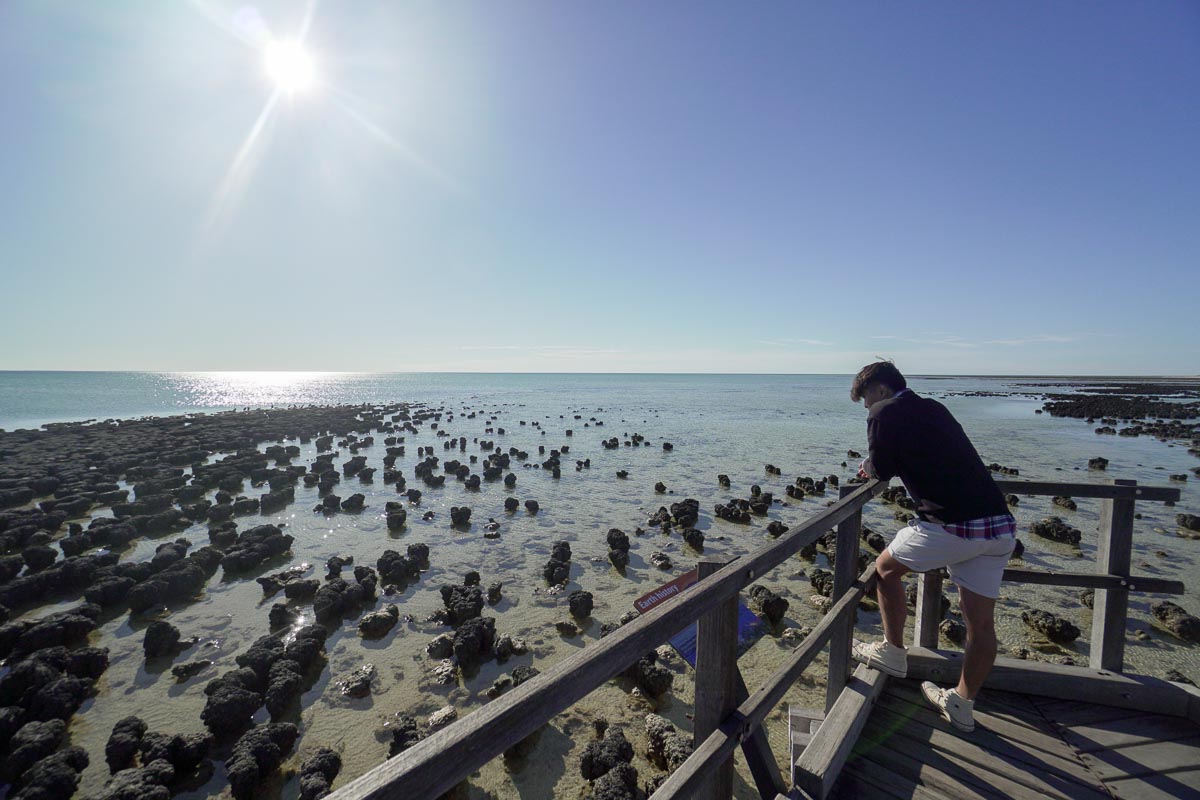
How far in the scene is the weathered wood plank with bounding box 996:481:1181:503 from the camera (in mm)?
4180

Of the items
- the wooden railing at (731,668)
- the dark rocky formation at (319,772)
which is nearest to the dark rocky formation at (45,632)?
the dark rocky formation at (319,772)

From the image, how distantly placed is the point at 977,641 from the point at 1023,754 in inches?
31.8

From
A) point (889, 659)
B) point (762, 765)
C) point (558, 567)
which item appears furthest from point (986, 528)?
point (558, 567)

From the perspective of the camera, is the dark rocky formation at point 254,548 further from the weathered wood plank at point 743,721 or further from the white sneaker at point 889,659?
the white sneaker at point 889,659

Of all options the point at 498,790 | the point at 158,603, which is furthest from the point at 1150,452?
the point at 158,603

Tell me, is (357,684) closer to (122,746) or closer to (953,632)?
(122,746)

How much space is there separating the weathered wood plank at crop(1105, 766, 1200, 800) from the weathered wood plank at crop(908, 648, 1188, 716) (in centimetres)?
72

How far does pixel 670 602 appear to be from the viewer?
221cm

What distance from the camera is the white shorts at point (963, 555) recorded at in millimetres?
3674

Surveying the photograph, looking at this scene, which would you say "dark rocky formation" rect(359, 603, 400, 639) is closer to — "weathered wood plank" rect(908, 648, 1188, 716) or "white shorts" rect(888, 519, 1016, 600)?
"weathered wood plank" rect(908, 648, 1188, 716)

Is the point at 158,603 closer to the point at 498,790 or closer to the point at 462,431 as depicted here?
the point at 498,790

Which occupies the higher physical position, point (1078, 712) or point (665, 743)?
point (1078, 712)

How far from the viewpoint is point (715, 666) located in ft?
8.67

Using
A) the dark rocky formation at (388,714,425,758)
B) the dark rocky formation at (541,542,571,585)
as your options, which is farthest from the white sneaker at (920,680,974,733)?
the dark rocky formation at (541,542,571,585)
